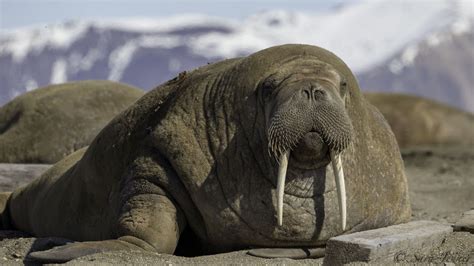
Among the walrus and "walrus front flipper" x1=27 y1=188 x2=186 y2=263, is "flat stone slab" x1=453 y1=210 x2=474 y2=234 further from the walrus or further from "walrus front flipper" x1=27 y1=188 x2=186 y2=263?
"walrus front flipper" x1=27 y1=188 x2=186 y2=263

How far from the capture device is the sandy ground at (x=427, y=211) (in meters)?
5.46

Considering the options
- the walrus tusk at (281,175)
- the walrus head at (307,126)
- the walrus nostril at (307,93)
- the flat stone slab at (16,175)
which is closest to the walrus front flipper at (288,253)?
the walrus head at (307,126)

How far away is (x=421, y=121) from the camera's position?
58.2 feet

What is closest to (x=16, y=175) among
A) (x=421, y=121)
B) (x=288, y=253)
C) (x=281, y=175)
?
(x=288, y=253)

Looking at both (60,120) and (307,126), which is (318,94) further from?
(60,120)

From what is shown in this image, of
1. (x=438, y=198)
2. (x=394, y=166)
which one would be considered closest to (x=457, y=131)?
(x=438, y=198)

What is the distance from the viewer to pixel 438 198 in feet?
31.8

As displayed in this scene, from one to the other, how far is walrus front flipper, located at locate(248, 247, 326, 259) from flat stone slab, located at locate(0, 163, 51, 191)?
3.47 meters

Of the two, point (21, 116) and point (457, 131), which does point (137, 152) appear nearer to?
point (21, 116)

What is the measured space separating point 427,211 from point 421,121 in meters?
9.20

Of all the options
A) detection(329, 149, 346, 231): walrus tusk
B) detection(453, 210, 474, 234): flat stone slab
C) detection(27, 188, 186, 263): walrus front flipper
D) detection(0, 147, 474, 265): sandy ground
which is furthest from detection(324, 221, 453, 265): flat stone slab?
detection(27, 188, 186, 263): walrus front flipper

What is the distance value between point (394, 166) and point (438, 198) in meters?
3.33

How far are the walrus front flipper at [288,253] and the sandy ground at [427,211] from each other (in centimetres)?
8

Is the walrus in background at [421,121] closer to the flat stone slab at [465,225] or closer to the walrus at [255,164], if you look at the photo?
the flat stone slab at [465,225]
